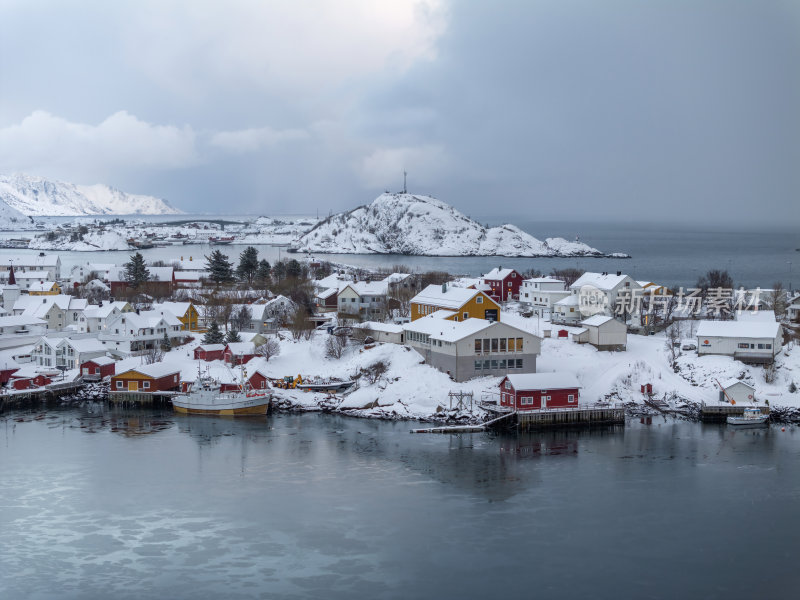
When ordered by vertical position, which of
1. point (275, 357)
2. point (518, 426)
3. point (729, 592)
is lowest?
point (729, 592)

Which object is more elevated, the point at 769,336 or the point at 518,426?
the point at 769,336

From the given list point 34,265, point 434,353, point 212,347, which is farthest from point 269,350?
point 34,265

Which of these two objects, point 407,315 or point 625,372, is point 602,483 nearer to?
point 625,372

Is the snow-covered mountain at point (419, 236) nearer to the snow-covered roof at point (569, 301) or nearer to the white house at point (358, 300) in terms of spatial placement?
the snow-covered roof at point (569, 301)

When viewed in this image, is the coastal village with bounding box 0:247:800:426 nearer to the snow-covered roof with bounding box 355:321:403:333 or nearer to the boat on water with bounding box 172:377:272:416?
the snow-covered roof with bounding box 355:321:403:333

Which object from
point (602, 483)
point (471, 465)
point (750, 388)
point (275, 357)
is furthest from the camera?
point (275, 357)

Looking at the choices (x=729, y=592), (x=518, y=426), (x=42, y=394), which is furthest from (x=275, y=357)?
(x=729, y=592)

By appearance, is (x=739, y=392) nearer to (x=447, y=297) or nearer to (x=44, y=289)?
(x=447, y=297)
